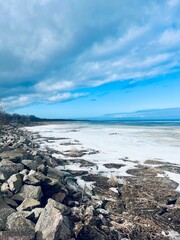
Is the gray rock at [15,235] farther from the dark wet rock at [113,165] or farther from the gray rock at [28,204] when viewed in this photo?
the dark wet rock at [113,165]

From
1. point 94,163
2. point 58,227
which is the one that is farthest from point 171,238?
point 94,163

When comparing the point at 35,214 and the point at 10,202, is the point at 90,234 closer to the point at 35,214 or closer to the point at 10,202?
the point at 35,214

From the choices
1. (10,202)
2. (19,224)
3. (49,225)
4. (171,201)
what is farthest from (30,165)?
(171,201)

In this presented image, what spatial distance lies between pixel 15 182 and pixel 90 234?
2.08 metres

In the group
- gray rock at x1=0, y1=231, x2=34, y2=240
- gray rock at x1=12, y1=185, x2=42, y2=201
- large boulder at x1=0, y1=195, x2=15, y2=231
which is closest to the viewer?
gray rock at x1=0, y1=231, x2=34, y2=240

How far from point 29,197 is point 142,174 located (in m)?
4.82

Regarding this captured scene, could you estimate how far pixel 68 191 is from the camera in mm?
6152

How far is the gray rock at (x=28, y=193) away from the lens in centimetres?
520

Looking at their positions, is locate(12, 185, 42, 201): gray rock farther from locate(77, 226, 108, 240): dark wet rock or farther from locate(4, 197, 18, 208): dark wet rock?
locate(77, 226, 108, 240): dark wet rock

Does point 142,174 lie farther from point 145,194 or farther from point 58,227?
point 58,227

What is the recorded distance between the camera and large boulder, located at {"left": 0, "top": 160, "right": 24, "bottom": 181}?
6.03 metres

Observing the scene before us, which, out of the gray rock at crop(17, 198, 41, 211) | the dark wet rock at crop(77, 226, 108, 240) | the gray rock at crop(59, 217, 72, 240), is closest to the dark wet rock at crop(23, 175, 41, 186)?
the gray rock at crop(17, 198, 41, 211)

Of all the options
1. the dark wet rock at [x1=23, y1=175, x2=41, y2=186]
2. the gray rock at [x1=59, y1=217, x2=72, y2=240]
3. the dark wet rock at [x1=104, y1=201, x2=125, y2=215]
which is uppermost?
the dark wet rock at [x1=23, y1=175, x2=41, y2=186]

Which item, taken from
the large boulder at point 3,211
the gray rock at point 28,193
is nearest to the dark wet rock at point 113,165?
the gray rock at point 28,193
